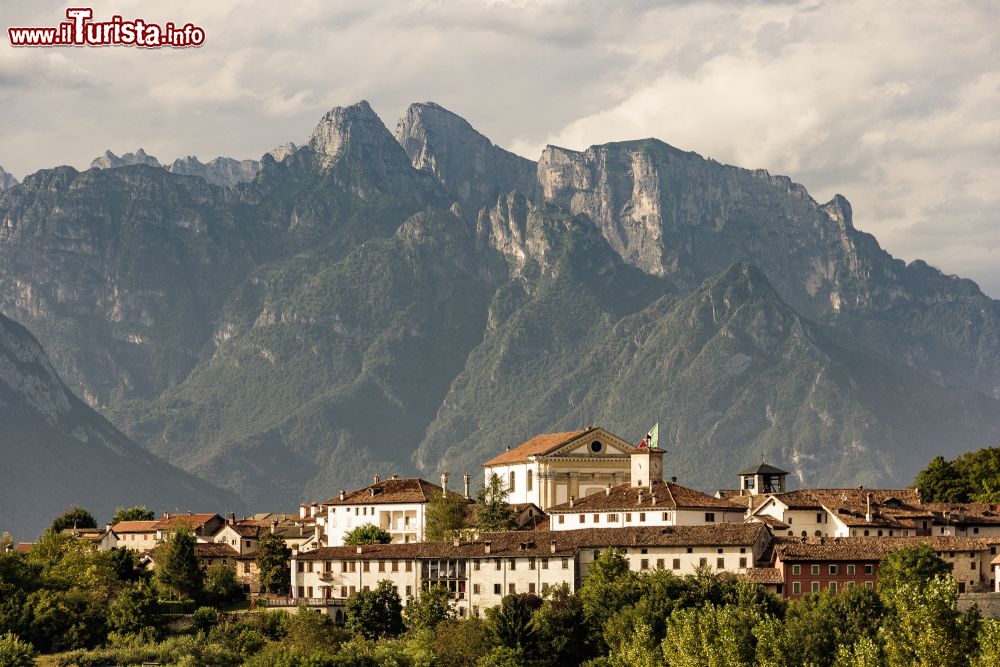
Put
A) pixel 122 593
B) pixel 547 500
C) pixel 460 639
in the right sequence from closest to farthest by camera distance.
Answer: pixel 460 639 < pixel 122 593 < pixel 547 500

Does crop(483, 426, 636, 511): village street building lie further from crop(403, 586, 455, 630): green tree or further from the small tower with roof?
crop(403, 586, 455, 630): green tree

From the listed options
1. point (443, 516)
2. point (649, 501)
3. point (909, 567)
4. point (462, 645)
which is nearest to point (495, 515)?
point (443, 516)

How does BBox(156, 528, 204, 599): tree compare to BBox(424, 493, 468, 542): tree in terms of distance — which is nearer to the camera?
BBox(156, 528, 204, 599): tree

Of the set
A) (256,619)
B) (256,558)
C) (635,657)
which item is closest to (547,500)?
(256,558)

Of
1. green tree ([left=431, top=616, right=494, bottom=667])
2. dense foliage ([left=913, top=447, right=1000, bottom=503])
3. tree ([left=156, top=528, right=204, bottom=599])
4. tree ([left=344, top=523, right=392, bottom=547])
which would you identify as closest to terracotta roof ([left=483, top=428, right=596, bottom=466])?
tree ([left=344, top=523, right=392, bottom=547])

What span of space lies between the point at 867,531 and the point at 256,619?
48.9 m

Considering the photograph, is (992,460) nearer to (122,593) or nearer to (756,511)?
(756,511)

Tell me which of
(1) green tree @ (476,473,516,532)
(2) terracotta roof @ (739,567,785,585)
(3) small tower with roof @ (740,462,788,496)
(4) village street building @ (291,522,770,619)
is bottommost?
(2) terracotta roof @ (739,567,785,585)

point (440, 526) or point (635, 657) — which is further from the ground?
point (440, 526)

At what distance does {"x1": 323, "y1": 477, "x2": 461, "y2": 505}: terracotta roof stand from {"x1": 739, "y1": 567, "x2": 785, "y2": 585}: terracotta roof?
142 feet

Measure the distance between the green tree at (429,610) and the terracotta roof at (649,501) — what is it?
19694mm

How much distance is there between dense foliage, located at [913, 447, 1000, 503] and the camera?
18662 cm

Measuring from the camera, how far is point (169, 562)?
532ft

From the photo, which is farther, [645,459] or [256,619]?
[645,459]
